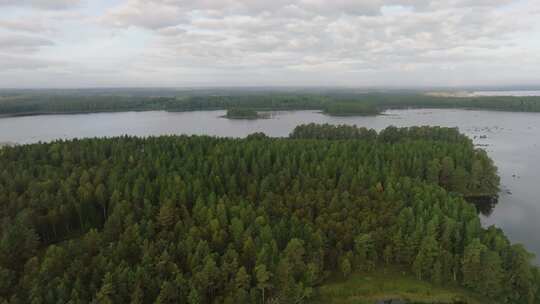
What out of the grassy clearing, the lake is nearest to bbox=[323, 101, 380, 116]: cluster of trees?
the lake

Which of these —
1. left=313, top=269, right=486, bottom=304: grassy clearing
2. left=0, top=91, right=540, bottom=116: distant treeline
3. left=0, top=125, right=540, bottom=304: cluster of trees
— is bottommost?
left=313, top=269, right=486, bottom=304: grassy clearing

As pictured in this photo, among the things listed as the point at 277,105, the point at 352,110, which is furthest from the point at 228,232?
the point at 277,105

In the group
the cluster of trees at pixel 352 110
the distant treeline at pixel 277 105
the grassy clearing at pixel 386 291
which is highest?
the distant treeline at pixel 277 105

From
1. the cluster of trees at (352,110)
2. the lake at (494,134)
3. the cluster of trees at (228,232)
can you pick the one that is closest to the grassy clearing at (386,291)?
the cluster of trees at (228,232)

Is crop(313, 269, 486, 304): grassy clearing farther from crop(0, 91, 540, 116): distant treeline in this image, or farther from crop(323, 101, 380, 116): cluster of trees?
crop(0, 91, 540, 116): distant treeline

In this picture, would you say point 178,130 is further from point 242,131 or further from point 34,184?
point 34,184

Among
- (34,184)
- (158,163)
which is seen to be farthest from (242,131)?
(34,184)

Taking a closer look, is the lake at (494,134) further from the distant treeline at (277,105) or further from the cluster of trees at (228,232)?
the distant treeline at (277,105)

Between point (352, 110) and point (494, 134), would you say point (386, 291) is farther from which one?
point (352, 110)
